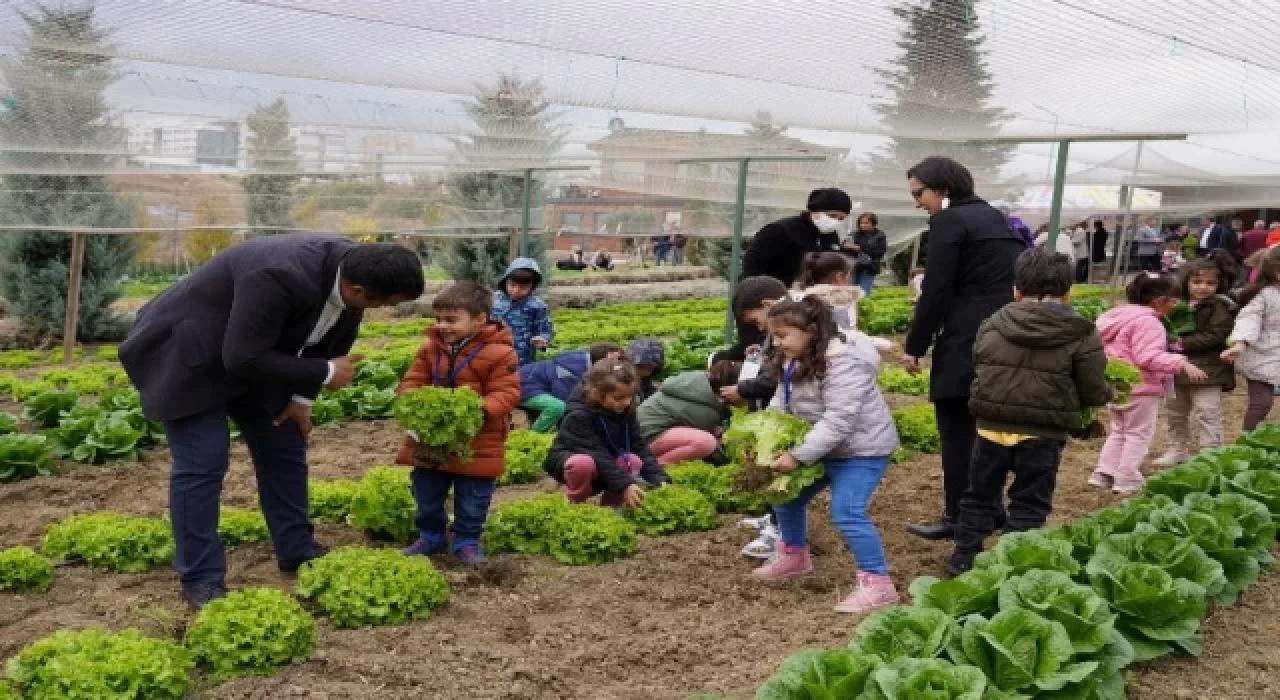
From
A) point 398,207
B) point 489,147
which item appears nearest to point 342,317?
point 489,147

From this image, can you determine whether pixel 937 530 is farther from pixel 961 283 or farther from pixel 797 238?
pixel 797 238

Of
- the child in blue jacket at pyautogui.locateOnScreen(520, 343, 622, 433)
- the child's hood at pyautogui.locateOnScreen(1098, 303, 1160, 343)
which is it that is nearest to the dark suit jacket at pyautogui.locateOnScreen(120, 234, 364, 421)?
the child in blue jacket at pyautogui.locateOnScreen(520, 343, 622, 433)

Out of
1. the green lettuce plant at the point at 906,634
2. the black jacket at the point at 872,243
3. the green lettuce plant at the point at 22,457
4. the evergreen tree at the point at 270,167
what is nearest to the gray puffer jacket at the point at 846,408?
the green lettuce plant at the point at 906,634

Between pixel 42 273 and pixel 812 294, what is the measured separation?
13025 mm

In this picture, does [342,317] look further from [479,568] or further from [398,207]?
[398,207]

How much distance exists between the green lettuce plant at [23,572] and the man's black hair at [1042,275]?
4.56 metres

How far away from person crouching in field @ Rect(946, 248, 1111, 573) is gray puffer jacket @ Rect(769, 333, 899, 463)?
572mm

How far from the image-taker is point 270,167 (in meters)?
10.5

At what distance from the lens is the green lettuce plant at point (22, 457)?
6930 mm

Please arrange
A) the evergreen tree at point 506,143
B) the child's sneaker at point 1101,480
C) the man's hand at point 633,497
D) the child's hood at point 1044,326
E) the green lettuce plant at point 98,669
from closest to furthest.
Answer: the green lettuce plant at point 98,669 < the child's hood at point 1044,326 < the man's hand at point 633,497 < the child's sneaker at point 1101,480 < the evergreen tree at point 506,143

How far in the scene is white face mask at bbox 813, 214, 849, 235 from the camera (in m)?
7.10

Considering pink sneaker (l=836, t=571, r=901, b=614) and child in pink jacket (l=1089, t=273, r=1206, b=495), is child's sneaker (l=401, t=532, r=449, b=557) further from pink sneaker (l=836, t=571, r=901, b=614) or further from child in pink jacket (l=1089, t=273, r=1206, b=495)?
child in pink jacket (l=1089, t=273, r=1206, b=495)

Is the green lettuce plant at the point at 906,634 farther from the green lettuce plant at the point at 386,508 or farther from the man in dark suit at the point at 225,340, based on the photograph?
the green lettuce plant at the point at 386,508

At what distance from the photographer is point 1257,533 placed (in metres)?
5.26
